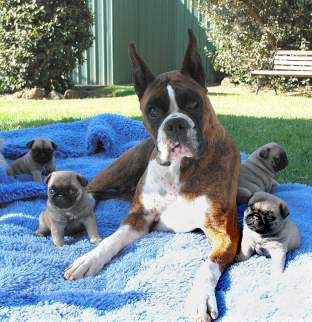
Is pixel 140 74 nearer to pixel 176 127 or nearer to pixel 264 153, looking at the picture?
pixel 176 127

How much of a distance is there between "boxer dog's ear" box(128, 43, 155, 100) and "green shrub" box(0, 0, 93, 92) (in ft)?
31.4

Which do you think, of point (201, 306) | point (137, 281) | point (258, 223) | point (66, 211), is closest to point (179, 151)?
point (258, 223)

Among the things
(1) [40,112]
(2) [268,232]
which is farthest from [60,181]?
(1) [40,112]

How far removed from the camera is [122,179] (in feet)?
17.0

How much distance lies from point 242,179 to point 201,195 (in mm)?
966

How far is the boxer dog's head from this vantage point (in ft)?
12.2

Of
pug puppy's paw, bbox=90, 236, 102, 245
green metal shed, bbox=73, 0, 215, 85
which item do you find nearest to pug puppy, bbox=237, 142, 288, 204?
pug puppy's paw, bbox=90, 236, 102, 245

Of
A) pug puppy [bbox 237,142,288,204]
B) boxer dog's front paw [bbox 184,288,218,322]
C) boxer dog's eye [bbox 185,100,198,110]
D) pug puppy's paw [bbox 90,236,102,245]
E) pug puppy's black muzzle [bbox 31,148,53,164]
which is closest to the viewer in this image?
boxer dog's front paw [bbox 184,288,218,322]

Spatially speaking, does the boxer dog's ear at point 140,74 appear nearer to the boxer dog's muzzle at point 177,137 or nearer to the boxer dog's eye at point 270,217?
the boxer dog's muzzle at point 177,137

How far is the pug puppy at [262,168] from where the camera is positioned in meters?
4.79

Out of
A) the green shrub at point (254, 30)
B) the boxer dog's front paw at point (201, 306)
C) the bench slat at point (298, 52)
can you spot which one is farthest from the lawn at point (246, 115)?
the boxer dog's front paw at point (201, 306)

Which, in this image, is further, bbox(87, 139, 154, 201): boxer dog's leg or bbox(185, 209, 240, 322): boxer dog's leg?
bbox(87, 139, 154, 201): boxer dog's leg

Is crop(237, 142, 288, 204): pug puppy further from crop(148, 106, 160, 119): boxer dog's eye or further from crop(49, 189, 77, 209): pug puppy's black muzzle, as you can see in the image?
crop(49, 189, 77, 209): pug puppy's black muzzle

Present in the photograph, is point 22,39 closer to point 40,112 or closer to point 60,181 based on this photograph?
point 40,112
